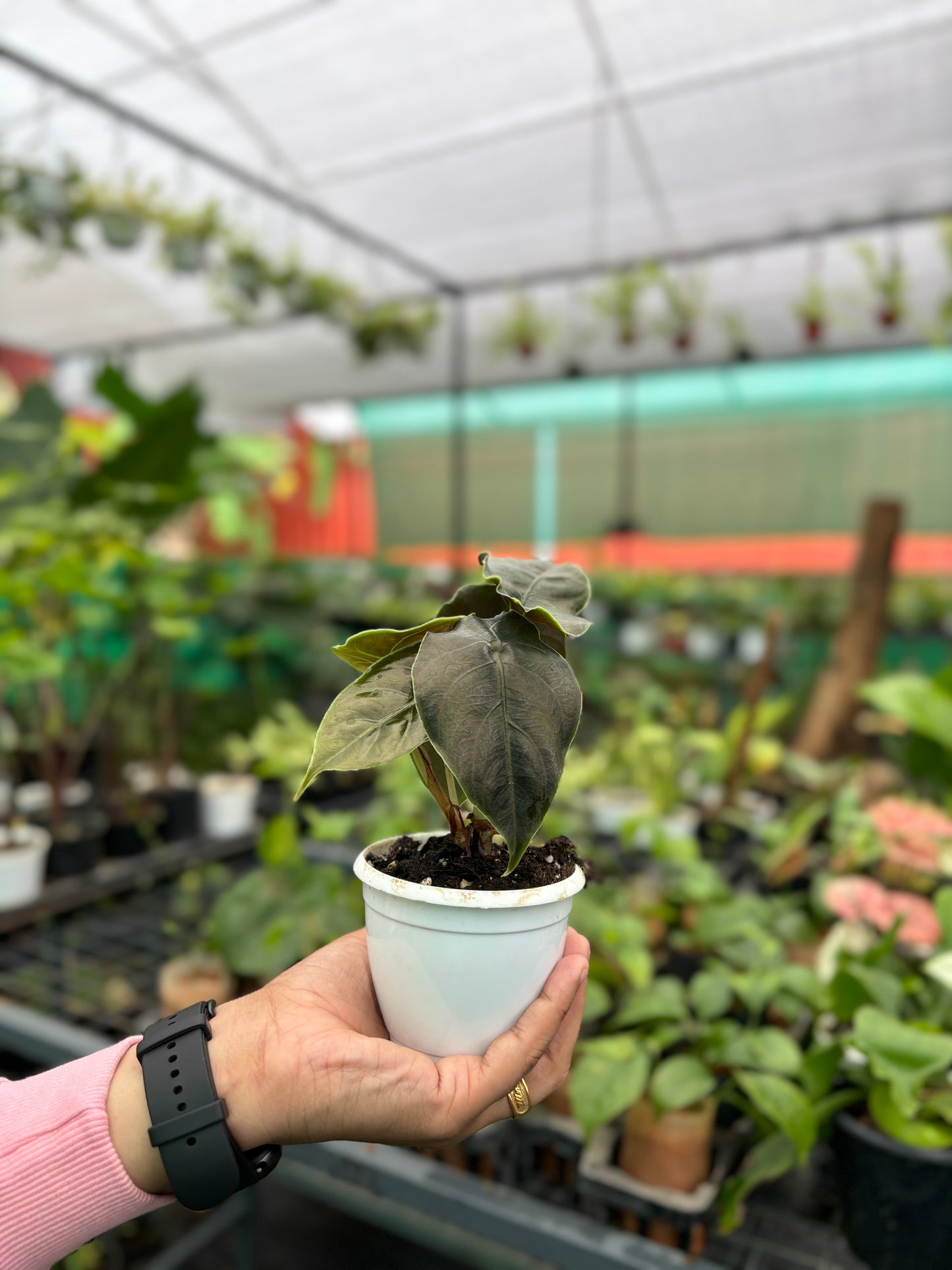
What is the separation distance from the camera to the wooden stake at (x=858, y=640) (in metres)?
2.86

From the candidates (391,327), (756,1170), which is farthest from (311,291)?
(756,1170)

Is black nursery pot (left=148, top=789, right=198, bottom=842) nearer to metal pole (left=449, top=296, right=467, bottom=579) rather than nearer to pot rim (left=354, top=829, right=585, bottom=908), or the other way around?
pot rim (left=354, top=829, right=585, bottom=908)

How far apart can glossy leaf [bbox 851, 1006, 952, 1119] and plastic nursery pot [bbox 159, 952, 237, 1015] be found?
3.07 ft

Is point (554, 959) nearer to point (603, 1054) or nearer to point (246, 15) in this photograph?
Answer: point (603, 1054)

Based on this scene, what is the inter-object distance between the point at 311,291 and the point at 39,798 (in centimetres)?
286

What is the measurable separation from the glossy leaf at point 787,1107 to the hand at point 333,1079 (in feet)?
1.38

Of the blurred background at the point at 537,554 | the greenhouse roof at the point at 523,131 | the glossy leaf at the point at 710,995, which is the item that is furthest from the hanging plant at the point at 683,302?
the glossy leaf at the point at 710,995

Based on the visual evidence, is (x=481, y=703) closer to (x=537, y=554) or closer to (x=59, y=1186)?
(x=59, y=1186)

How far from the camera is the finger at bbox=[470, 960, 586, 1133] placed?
648mm

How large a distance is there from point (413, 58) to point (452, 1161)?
3.24m

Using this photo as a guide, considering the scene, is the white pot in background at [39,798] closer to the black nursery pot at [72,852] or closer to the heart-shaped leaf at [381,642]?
the black nursery pot at [72,852]

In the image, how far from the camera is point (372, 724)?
599 mm

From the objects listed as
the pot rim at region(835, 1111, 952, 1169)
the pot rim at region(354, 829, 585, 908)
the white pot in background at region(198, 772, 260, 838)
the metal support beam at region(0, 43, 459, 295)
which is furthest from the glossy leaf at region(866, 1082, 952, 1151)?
the metal support beam at region(0, 43, 459, 295)

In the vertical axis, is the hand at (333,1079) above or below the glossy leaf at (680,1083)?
above
